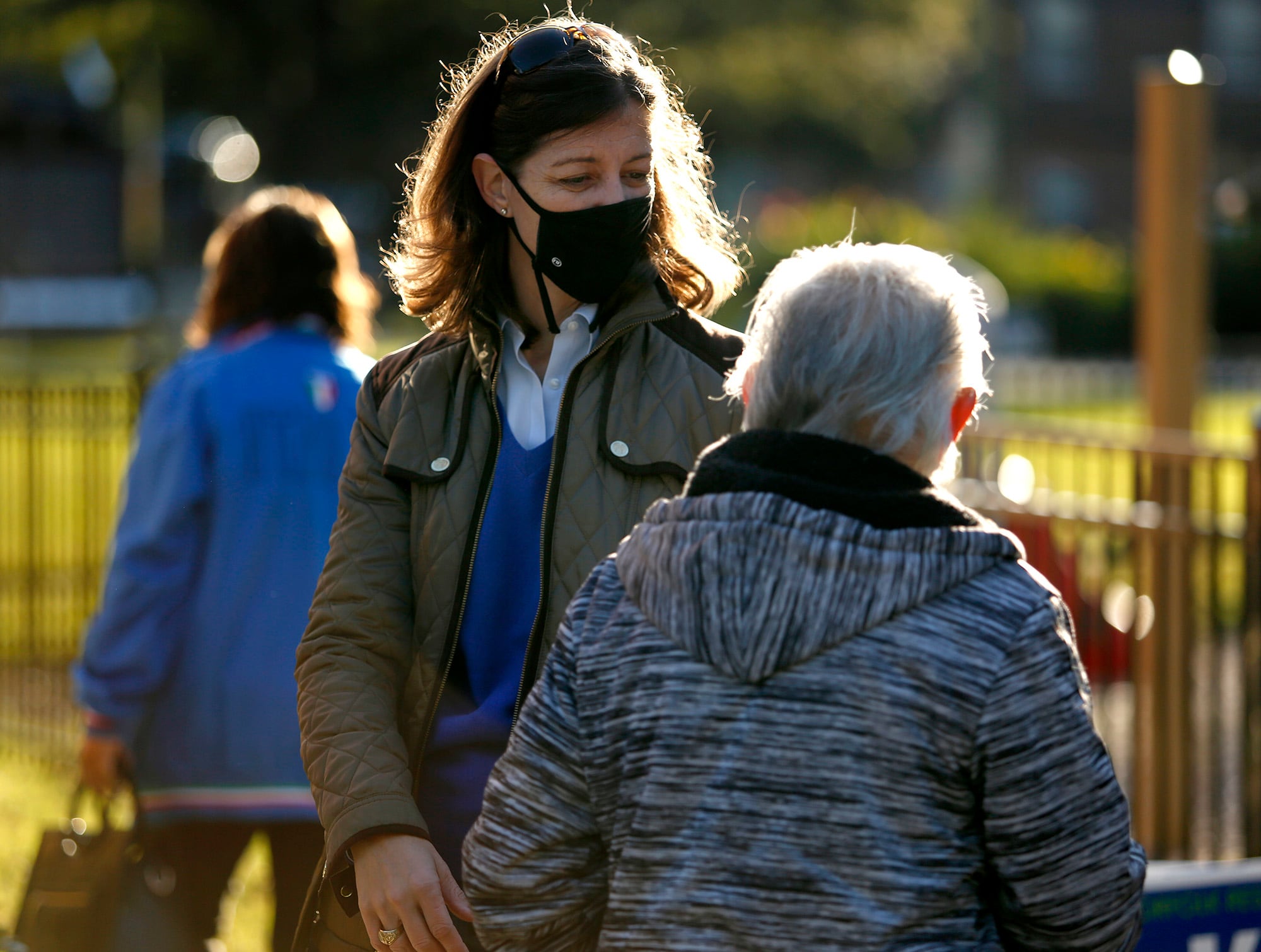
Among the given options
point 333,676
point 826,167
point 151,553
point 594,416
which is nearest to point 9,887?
point 151,553

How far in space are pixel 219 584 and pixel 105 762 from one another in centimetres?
47

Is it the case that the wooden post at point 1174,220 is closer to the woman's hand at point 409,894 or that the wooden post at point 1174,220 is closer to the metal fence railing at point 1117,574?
the metal fence railing at point 1117,574

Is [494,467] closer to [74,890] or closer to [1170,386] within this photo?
[74,890]

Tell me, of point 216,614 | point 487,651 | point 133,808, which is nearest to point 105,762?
point 133,808

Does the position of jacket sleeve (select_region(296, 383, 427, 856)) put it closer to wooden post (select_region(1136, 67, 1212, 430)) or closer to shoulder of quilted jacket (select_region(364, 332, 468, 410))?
shoulder of quilted jacket (select_region(364, 332, 468, 410))

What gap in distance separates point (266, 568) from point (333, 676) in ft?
4.15

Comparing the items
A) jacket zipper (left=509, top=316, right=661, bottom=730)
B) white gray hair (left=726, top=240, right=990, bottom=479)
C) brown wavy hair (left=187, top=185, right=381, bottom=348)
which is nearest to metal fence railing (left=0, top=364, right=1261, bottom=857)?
brown wavy hair (left=187, top=185, right=381, bottom=348)

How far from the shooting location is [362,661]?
220 cm

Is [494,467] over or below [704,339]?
below

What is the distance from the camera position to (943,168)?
47375mm

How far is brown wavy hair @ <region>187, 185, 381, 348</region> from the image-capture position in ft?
11.8

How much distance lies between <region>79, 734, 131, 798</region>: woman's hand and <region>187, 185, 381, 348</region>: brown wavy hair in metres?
0.95

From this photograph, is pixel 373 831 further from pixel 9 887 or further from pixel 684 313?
pixel 9 887

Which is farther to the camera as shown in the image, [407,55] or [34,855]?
[407,55]
